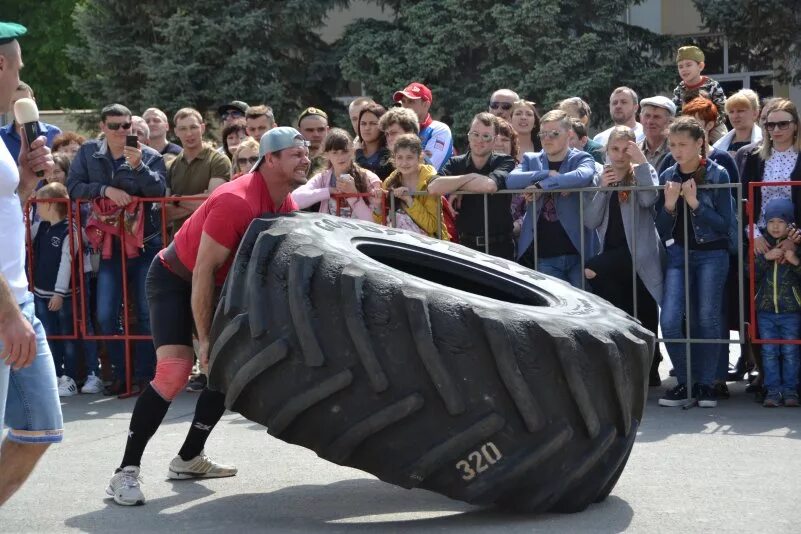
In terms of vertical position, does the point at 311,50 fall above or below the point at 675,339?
above

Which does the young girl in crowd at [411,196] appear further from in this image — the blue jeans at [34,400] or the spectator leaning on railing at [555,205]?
the blue jeans at [34,400]

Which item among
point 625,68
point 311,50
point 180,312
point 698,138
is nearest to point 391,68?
point 311,50

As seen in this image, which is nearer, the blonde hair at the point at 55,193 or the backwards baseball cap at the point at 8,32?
the backwards baseball cap at the point at 8,32

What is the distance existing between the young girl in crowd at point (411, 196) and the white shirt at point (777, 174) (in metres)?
2.04

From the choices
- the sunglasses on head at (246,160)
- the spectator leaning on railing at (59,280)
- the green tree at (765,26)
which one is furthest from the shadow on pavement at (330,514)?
the green tree at (765,26)

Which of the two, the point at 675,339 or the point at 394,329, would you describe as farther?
the point at 675,339

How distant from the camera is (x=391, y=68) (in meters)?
19.6

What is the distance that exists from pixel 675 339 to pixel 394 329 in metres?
3.51

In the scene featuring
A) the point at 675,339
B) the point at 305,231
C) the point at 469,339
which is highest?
the point at 305,231

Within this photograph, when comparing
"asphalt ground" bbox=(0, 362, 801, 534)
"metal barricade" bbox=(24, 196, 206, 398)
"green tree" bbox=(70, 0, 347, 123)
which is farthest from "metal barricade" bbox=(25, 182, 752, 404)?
"green tree" bbox=(70, 0, 347, 123)

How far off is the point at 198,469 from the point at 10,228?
204 centimetres

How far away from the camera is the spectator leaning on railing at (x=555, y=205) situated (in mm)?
7945

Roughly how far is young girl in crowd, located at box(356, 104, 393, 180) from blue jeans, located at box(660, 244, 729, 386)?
2182 millimetres

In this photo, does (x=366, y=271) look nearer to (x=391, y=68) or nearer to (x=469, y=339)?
(x=469, y=339)
